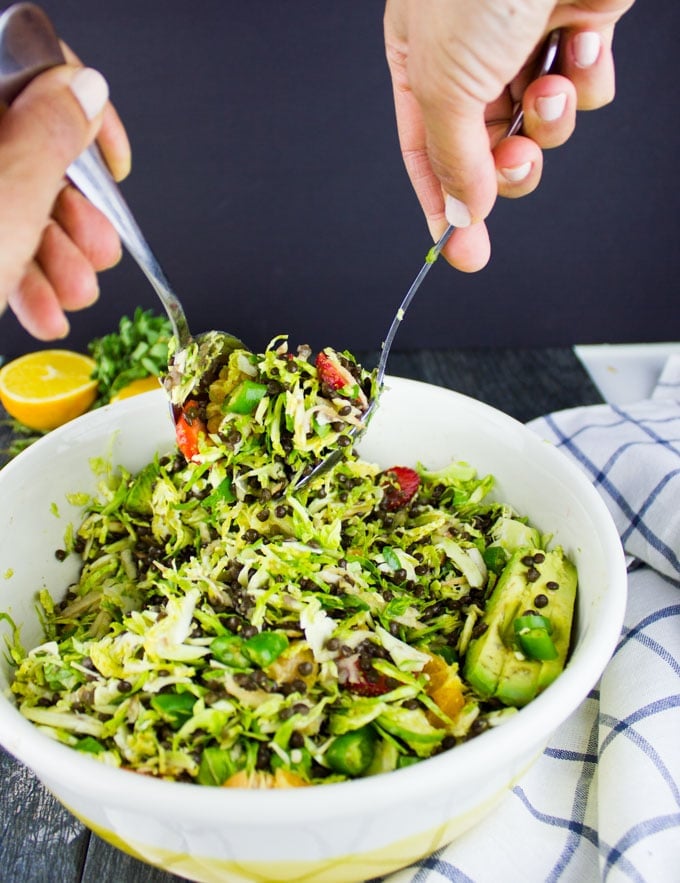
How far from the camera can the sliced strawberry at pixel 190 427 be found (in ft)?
7.02

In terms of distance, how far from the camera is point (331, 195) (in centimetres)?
362

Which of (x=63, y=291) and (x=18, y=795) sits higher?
(x=63, y=291)

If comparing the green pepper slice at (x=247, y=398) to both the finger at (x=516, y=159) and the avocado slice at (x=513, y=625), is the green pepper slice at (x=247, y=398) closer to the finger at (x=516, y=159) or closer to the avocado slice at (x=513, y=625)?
the avocado slice at (x=513, y=625)

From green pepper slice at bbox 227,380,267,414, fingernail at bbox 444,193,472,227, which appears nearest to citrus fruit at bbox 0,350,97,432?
green pepper slice at bbox 227,380,267,414

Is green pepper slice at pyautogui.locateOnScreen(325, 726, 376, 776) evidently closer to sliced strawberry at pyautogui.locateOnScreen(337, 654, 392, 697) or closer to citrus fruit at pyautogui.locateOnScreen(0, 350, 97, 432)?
sliced strawberry at pyautogui.locateOnScreen(337, 654, 392, 697)

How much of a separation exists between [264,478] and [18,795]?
3.09 ft

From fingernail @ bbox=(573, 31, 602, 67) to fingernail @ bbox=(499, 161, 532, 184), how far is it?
27cm

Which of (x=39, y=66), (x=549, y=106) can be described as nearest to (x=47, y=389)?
(x=39, y=66)

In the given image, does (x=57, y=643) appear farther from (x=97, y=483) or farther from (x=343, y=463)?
(x=343, y=463)

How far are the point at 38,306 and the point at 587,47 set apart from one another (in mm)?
1430

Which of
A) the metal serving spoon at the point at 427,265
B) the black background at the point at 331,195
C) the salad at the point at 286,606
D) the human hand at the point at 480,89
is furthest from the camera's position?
the black background at the point at 331,195

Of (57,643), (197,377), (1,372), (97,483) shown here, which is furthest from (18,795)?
(1,372)

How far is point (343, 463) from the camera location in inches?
89.7

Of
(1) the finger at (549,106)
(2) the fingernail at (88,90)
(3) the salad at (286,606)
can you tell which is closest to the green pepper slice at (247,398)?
(3) the salad at (286,606)
